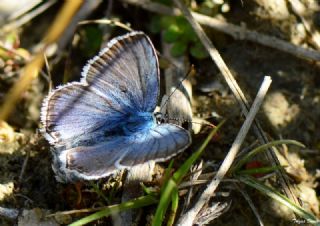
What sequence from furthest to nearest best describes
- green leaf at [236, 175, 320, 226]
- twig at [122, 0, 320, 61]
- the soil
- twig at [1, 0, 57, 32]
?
twig at [1, 0, 57, 32] → twig at [122, 0, 320, 61] → the soil → green leaf at [236, 175, 320, 226]

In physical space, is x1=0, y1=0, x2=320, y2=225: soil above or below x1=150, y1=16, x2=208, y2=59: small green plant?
below

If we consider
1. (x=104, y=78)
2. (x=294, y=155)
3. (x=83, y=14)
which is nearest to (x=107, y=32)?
(x=83, y=14)

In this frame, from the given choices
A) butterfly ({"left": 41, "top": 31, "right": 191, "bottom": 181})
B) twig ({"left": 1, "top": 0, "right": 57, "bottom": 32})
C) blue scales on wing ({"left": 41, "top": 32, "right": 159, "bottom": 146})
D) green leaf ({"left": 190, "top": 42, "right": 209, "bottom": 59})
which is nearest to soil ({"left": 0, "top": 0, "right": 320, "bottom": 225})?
green leaf ({"left": 190, "top": 42, "right": 209, "bottom": 59})

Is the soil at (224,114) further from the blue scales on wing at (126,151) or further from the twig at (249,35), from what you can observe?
the blue scales on wing at (126,151)

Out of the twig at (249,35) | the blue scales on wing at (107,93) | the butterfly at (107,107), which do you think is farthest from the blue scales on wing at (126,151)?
the twig at (249,35)

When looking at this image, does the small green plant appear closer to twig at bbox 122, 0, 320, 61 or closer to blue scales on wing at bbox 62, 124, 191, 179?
twig at bbox 122, 0, 320, 61
